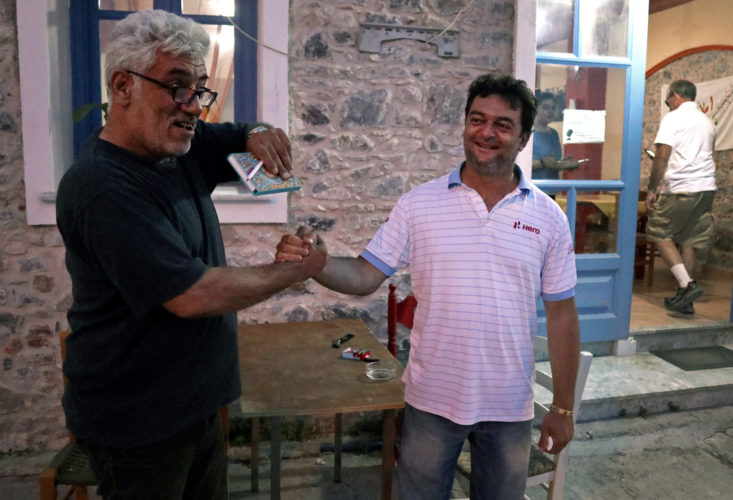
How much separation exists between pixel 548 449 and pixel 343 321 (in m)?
1.66

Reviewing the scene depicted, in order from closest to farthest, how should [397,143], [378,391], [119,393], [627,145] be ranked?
[119,393] → [378,391] → [397,143] → [627,145]

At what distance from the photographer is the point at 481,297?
2.03 meters

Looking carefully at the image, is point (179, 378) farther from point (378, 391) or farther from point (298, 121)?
point (298, 121)

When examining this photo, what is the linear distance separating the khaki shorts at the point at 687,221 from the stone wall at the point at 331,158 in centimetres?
304

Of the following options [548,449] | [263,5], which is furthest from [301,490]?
[263,5]

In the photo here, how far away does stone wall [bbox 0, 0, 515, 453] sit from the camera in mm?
3518

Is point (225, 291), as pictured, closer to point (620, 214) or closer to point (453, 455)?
point (453, 455)

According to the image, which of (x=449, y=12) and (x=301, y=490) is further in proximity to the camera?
(x=449, y=12)

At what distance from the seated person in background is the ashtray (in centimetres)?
232

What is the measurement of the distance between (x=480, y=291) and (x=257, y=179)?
78 cm

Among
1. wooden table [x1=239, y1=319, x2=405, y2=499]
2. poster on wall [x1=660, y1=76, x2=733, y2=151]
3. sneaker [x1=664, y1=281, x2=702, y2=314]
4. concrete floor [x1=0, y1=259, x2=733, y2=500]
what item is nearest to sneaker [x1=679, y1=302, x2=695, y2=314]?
sneaker [x1=664, y1=281, x2=702, y2=314]

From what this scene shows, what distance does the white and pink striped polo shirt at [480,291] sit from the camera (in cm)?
203

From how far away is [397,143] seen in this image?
3.89 m

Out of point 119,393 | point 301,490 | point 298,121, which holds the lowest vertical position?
point 301,490
